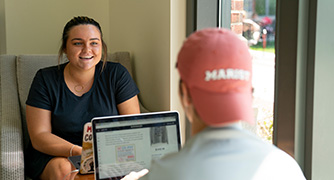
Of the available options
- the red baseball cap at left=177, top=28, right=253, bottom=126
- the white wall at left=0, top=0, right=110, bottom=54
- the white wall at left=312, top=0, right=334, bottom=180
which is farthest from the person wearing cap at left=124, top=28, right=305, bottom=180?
the white wall at left=0, top=0, right=110, bottom=54

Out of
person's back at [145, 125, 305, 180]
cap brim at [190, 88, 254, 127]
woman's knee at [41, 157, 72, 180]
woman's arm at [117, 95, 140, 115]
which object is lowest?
woman's knee at [41, 157, 72, 180]

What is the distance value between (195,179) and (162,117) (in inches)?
33.0

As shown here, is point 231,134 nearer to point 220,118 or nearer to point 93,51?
point 220,118

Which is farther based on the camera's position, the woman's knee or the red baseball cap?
the woman's knee

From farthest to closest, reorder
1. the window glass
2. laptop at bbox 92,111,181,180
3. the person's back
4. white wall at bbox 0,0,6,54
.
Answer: white wall at bbox 0,0,6,54 → the window glass → laptop at bbox 92,111,181,180 → the person's back

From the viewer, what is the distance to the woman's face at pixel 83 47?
2.23m

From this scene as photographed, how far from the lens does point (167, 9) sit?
2.26 meters

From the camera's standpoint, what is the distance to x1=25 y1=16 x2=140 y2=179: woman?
86.4 inches

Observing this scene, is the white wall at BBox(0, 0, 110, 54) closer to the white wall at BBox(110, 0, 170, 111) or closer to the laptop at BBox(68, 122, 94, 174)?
the white wall at BBox(110, 0, 170, 111)

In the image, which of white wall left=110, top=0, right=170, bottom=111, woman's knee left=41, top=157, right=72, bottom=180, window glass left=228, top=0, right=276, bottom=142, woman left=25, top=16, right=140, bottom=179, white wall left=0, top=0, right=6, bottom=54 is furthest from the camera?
white wall left=0, top=0, right=6, bottom=54

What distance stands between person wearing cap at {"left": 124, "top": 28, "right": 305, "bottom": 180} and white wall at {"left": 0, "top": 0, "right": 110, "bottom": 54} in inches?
96.6

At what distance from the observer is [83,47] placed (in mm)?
2244

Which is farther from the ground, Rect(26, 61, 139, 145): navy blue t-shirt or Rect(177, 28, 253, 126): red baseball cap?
Rect(177, 28, 253, 126): red baseball cap

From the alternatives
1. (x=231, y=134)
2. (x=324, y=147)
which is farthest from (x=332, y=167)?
(x=231, y=134)
